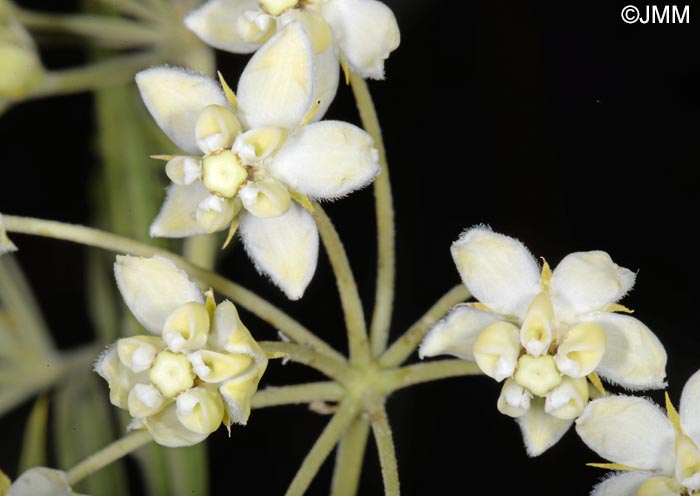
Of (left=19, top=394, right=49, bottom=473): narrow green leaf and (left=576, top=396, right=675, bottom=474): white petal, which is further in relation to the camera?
(left=19, top=394, right=49, bottom=473): narrow green leaf

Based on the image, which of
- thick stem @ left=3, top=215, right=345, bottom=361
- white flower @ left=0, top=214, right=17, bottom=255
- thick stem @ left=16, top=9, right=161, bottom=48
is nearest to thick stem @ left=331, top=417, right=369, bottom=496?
thick stem @ left=3, top=215, right=345, bottom=361

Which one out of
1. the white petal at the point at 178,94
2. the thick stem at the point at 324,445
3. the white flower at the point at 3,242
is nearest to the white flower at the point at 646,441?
the thick stem at the point at 324,445

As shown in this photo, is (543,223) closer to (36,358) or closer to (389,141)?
(389,141)

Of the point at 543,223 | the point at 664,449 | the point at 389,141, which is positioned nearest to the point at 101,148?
the point at 389,141

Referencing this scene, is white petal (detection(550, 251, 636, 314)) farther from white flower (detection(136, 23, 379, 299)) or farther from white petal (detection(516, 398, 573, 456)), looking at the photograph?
white flower (detection(136, 23, 379, 299))

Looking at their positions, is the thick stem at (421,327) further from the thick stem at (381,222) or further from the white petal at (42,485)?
the white petal at (42,485)
